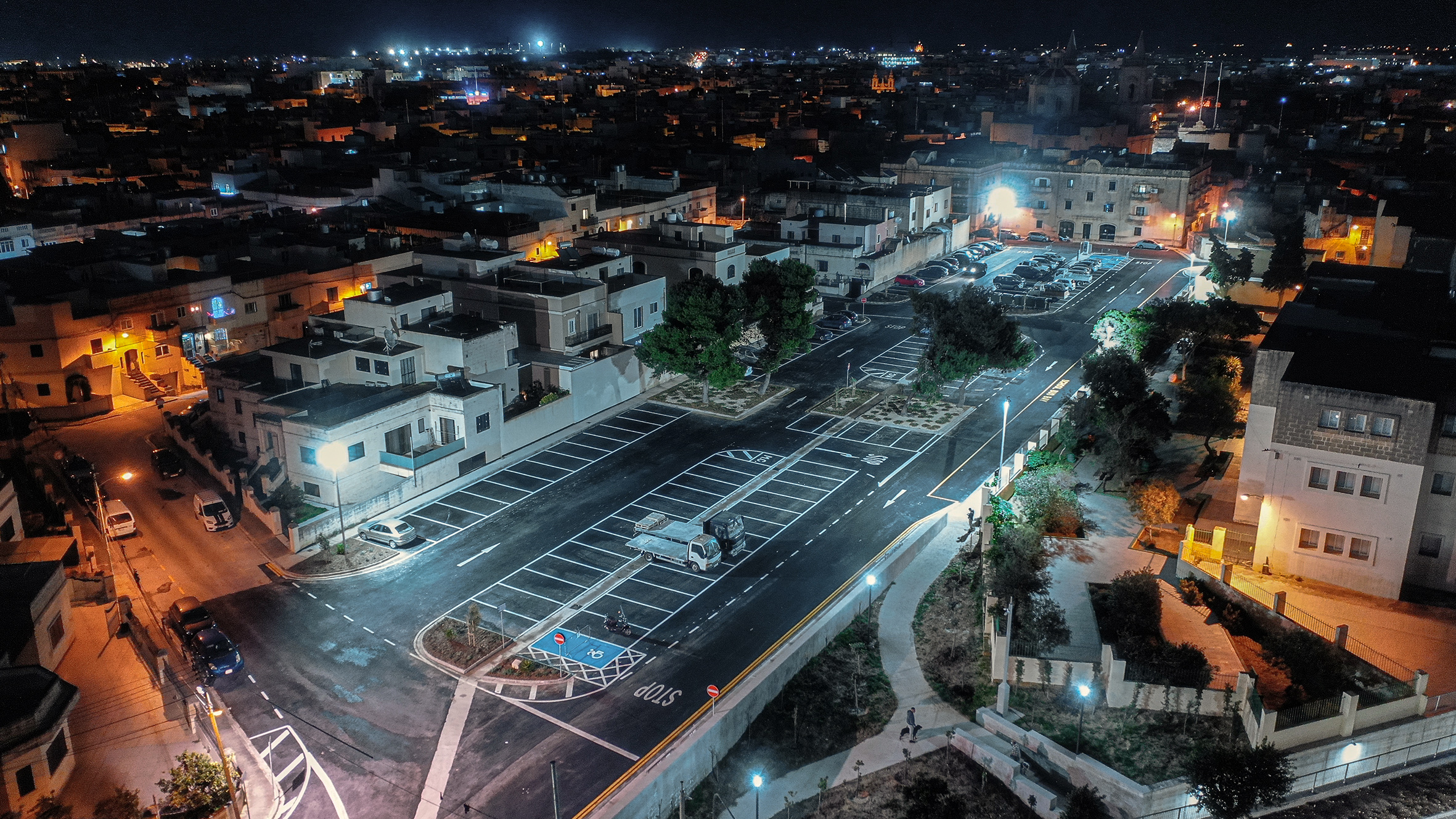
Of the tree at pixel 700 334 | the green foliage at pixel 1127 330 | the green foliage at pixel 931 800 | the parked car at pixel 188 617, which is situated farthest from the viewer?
the green foliage at pixel 1127 330

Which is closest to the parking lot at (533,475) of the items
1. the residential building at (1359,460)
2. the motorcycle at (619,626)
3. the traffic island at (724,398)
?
the traffic island at (724,398)

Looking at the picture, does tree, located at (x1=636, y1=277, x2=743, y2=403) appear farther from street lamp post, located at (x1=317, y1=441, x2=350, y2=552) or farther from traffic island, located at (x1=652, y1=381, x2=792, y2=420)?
street lamp post, located at (x1=317, y1=441, x2=350, y2=552)

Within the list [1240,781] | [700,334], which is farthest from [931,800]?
[700,334]

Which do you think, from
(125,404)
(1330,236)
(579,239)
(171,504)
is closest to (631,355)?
(579,239)

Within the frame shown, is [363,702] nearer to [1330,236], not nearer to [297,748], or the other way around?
[297,748]

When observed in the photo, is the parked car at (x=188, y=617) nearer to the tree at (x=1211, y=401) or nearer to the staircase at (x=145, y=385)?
the staircase at (x=145, y=385)
